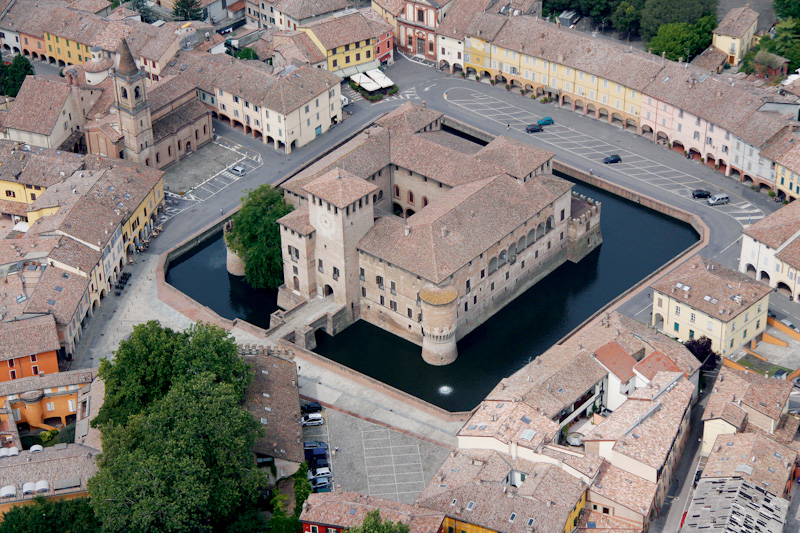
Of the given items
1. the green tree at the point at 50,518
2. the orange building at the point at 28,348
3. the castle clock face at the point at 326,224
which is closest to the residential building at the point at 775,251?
the castle clock face at the point at 326,224

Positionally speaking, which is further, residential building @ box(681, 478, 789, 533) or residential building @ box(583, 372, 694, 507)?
residential building @ box(583, 372, 694, 507)

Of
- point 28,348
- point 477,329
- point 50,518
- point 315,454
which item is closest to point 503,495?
point 315,454

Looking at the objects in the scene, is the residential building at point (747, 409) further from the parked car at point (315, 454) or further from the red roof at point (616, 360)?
the parked car at point (315, 454)

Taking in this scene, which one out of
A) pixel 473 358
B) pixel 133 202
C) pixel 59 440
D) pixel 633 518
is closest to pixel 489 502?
pixel 633 518

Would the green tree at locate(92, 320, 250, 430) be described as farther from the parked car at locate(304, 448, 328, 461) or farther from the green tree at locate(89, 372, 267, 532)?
the parked car at locate(304, 448, 328, 461)

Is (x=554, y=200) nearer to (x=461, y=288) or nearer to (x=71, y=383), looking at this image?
(x=461, y=288)

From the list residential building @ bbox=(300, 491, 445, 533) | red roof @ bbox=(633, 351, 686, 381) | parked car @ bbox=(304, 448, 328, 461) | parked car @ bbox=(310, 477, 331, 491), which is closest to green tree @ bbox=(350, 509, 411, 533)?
residential building @ bbox=(300, 491, 445, 533)
